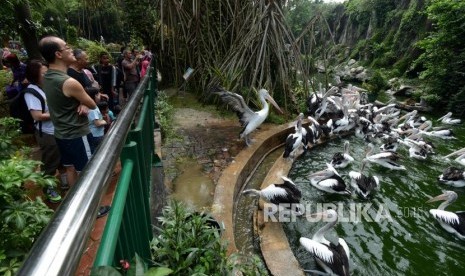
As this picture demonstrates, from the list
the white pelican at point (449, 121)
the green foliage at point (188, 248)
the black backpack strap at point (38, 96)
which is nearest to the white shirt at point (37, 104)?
the black backpack strap at point (38, 96)

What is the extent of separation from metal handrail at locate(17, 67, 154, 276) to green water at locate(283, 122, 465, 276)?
3.48 m

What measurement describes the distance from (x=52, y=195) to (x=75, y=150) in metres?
0.59

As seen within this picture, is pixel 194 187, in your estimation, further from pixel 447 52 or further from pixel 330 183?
pixel 447 52

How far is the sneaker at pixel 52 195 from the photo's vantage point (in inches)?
125

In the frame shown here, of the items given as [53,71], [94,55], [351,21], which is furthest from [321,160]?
[351,21]

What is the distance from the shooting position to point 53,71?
8.73 feet

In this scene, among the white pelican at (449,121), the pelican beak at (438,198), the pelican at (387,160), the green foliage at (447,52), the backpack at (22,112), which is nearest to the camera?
the backpack at (22,112)

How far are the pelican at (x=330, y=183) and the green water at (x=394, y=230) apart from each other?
186 mm

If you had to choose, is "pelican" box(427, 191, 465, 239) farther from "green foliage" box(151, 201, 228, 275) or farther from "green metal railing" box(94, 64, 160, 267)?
"green metal railing" box(94, 64, 160, 267)

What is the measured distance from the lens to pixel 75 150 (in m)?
3.04

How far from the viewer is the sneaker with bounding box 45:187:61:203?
3166mm

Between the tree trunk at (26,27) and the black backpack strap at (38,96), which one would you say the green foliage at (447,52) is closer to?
the tree trunk at (26,27)

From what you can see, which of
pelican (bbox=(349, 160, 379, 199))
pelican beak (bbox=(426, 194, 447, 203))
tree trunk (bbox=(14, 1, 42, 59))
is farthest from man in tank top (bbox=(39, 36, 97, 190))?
pelican beak (bbox=(426, 194, 447, 203))

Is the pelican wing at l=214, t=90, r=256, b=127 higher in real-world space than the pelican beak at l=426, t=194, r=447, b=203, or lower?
higher
